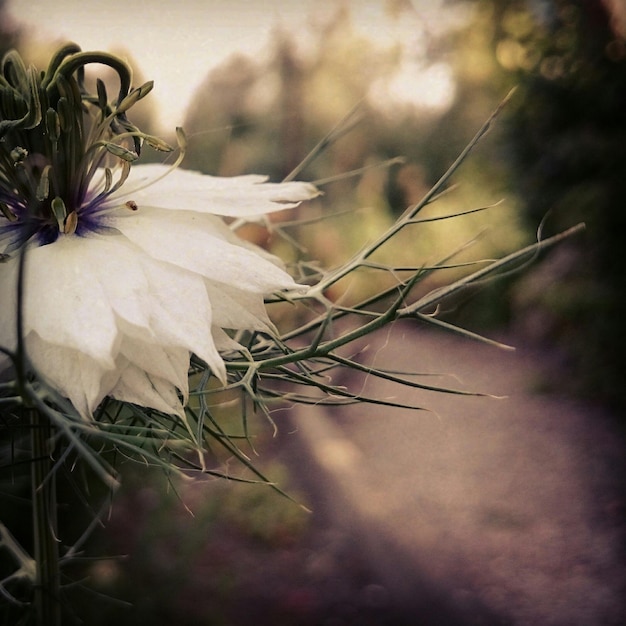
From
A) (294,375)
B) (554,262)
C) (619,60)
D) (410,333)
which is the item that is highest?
(619,60)

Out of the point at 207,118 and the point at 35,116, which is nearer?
the point at 35,116

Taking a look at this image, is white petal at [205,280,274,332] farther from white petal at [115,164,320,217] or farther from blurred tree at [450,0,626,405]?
blurred tree at [450,0,626,405]

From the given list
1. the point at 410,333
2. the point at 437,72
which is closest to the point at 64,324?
the point at 410,333

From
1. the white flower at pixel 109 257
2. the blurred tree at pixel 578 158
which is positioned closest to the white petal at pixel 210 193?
the white flower at pixel 109 257

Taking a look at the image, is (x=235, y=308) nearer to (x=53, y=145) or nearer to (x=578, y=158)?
(x=53, y=145)

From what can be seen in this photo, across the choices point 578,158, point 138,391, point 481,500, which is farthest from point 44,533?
point 578,158

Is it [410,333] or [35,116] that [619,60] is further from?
[35,116]
